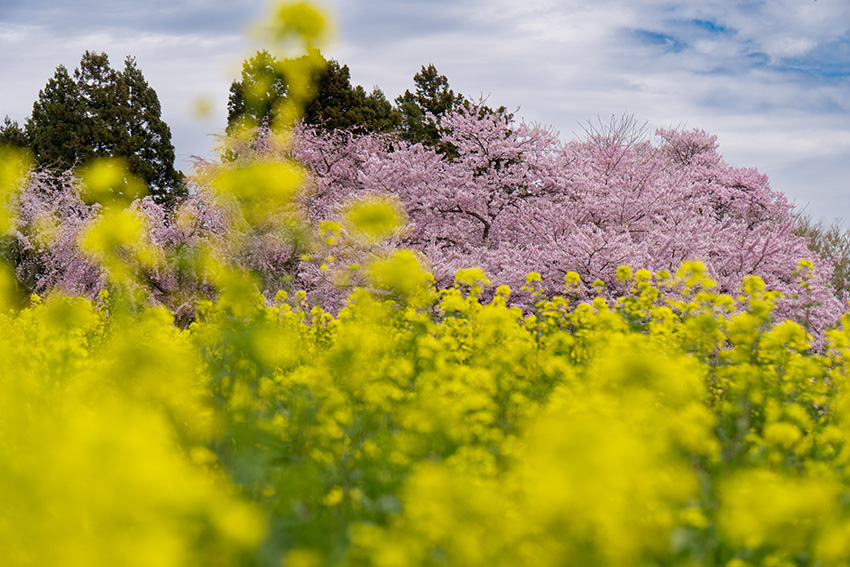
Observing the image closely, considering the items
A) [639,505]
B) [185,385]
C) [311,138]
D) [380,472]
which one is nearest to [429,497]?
[639,505]

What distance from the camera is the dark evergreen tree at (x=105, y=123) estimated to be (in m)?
28.8

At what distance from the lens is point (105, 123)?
29.5 metres

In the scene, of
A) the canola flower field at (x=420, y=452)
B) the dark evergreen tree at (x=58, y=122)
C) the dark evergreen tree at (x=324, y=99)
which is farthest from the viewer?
the dark evergreen tree at (x=58, y=122)

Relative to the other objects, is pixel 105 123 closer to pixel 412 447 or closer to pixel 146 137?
pixel 146 137

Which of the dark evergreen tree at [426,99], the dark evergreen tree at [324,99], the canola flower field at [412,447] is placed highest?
the dark evergreen tree at [426,99]

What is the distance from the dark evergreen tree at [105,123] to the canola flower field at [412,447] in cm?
2522

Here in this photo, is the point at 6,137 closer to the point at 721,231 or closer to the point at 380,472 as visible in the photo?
the point at 721,231

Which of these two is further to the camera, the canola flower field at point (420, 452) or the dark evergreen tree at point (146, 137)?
the dark evergreen tree at point (146, 137)

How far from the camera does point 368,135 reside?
62.5 ft

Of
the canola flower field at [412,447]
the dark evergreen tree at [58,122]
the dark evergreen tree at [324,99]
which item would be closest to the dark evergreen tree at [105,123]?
the dark evergreen tree at [58,122]

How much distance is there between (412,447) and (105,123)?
3056cm

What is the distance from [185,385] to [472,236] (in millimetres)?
10299

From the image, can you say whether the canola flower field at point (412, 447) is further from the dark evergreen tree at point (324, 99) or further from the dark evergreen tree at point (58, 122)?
the dark evergreen tree at point (58, 122)

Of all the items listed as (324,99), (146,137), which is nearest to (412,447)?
(324,99)
